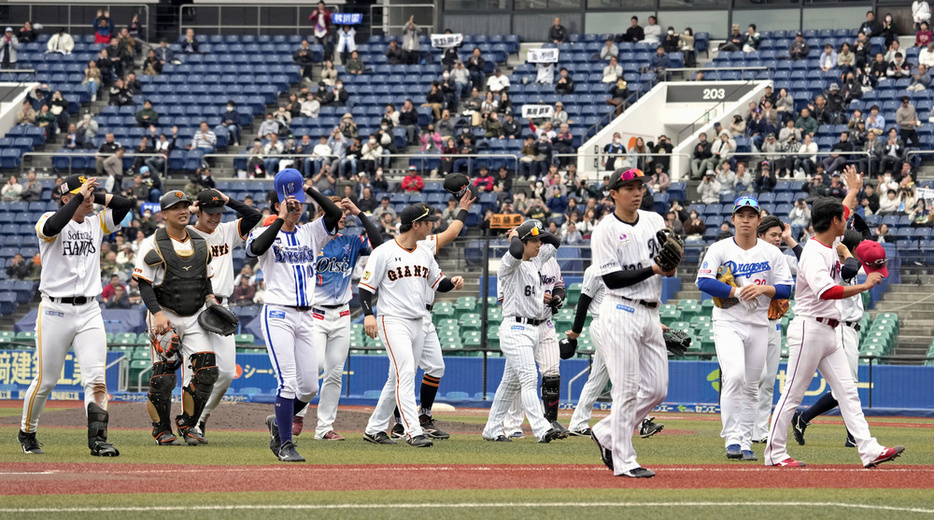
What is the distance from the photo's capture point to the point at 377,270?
1155cm

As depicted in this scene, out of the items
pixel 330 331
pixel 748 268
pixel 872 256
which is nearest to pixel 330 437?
pixel 330 331

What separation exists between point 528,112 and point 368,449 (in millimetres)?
20902

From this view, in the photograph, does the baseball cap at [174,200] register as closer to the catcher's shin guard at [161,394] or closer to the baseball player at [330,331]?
the catcher's shin guard at [161,394]

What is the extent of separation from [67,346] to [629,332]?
484 centimetres

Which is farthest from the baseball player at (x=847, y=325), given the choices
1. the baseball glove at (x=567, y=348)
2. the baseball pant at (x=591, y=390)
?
the baseball glove at (x=567, y=348)

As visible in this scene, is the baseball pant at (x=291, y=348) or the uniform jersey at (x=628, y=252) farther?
the baseball pant at (x=291, y=348)

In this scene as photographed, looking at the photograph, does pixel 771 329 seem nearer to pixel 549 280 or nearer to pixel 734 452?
pixel 734 452

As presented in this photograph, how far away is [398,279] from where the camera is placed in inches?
453

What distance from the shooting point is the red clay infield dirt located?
7.91m

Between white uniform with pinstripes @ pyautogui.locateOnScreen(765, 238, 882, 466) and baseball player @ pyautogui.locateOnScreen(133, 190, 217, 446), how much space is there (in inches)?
207

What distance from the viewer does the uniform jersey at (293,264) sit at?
10078 mm

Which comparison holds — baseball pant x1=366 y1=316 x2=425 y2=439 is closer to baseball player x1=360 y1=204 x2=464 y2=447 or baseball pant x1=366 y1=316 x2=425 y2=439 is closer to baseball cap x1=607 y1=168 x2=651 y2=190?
baseball player x1=360 y1=204 x2=464 y2=447

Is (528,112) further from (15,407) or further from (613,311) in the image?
(613,311)

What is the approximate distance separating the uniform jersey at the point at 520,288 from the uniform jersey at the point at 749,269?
255cm
